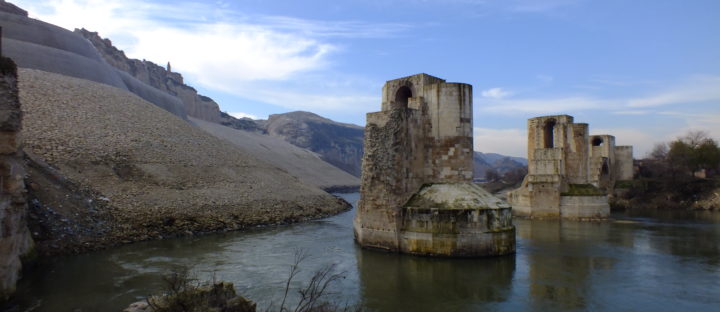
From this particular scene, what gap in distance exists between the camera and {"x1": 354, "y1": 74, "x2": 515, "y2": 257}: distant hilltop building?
48.2 feet

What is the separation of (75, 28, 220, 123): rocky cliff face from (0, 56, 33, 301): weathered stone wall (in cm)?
6618

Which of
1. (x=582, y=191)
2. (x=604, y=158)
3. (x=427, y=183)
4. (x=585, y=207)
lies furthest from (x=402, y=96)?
(x=604, y=158)

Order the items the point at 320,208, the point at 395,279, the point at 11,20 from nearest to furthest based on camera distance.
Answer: the point at 395,279 → the point at 320,208 → the point at 11,20

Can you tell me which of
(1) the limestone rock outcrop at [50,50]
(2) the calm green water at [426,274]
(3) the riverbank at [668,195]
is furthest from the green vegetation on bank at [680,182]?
(1) the limestone rock outcrop at [50,50]

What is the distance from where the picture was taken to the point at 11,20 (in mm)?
41406

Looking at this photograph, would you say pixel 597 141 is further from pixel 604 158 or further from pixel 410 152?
pixel 410 152

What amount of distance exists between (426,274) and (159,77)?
9149 centimetres

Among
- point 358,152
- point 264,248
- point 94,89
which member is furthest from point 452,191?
point 358,152

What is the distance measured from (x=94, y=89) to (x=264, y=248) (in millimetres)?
26658

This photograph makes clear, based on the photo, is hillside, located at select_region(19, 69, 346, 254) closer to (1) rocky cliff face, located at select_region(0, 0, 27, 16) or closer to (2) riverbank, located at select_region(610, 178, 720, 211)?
(1) rocky cliff face, located at select_region(0, 0, 27, 16)

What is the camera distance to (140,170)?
24.5m

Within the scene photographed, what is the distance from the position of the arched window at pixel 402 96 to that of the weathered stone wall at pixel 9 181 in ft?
40.4

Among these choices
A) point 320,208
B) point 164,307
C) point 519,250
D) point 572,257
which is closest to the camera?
point 164,307

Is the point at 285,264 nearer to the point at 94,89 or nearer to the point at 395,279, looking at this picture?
the point at 395,279
